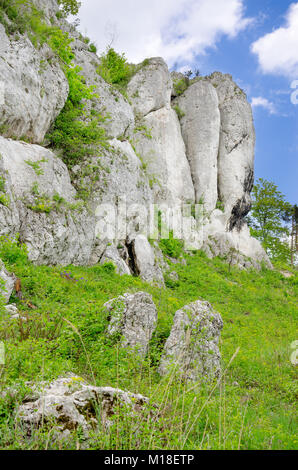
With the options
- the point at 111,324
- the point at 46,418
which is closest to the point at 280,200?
the point at 111,324

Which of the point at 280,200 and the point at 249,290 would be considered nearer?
the point at 249,290

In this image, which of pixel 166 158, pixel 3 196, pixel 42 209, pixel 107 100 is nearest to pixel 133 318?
pixel 3 196

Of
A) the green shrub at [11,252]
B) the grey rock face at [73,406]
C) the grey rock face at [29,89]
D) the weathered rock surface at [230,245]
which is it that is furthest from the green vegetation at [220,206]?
the grey rock face at [73,406]

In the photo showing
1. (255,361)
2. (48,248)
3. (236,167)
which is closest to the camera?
(255,361)

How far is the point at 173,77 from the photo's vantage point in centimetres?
3416

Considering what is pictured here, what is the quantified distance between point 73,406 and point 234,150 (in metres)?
32.5

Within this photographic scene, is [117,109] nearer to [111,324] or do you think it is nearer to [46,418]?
[111,324]

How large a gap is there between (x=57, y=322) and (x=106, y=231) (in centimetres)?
1064

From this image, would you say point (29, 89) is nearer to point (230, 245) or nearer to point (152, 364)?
point (152, 364)

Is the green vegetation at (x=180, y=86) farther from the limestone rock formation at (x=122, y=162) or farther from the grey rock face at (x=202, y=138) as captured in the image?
the grey rock face at (x=202, y=138)

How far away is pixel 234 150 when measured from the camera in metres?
32.9

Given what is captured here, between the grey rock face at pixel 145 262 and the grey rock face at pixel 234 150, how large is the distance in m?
14.6

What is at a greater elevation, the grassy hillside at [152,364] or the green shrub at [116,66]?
the green shrub at [116,66]

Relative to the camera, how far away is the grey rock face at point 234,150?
1267 inches
